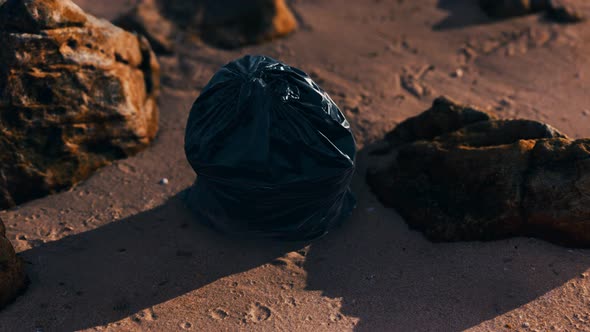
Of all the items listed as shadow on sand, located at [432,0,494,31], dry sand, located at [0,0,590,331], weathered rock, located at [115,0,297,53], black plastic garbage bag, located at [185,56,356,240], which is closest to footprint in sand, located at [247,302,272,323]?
dry sand, located at [0,0,590,331]

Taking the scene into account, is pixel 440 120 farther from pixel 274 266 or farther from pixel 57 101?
pixel 57 101

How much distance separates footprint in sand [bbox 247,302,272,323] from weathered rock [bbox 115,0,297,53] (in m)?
3.08

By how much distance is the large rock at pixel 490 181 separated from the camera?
304 cm

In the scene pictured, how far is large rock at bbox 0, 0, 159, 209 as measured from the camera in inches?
141

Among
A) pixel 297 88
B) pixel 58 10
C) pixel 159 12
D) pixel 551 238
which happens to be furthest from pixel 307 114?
pixel 159 12

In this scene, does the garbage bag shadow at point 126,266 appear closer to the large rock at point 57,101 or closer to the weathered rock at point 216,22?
the large rock at point 57,101

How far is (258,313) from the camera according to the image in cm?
295

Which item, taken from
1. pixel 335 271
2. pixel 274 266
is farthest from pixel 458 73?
pixel 274 266

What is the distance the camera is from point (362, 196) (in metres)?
3.71

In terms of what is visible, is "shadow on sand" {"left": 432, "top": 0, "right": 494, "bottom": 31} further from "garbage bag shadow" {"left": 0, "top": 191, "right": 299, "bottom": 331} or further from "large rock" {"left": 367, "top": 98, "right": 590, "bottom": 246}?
"garbage bag shadow" {"left": 0, "top": 191, "right": 299, "bottom": 331}

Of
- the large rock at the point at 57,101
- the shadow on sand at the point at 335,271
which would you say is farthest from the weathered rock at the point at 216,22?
the shadow on sand at the point at 335,271

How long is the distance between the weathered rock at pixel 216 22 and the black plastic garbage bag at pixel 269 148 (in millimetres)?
2262

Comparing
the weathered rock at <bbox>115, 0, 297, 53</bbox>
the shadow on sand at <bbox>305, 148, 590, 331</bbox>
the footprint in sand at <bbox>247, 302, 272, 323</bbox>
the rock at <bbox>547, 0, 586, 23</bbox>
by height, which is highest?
the rock at <bbox>547, 0, 586, 23</bbox>

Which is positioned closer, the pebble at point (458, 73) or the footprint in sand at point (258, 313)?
the footprint in sand at point (258, 313)
